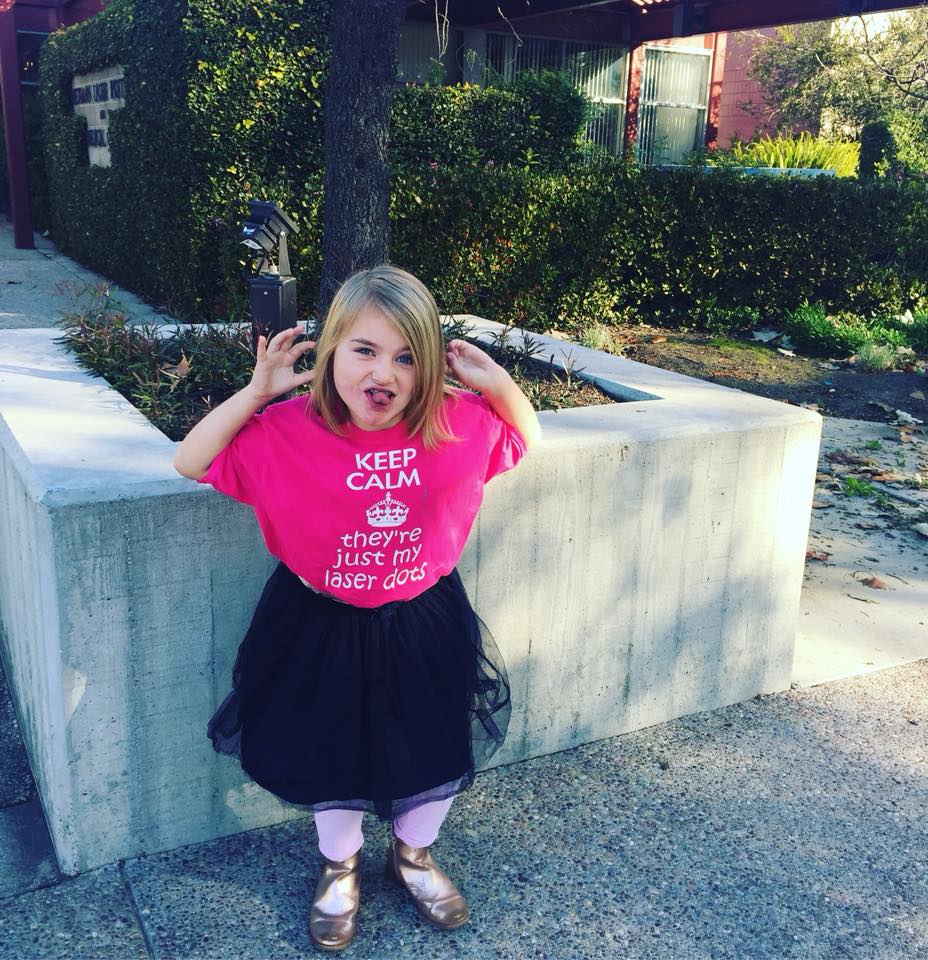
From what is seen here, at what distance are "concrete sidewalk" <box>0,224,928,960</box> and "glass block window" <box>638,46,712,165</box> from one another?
1474 cm

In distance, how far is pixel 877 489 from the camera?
584cm

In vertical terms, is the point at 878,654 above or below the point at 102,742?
below

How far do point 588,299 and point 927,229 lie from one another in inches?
145

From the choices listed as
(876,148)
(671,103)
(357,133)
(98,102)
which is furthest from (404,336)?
(671,103)

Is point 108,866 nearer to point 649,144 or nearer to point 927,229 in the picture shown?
point 927,229

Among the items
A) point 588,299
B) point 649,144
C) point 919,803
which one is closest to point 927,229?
point 588,299

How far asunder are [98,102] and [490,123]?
13.9ft

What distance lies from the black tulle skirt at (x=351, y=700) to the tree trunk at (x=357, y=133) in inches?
78.5

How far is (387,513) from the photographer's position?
7.52 feet

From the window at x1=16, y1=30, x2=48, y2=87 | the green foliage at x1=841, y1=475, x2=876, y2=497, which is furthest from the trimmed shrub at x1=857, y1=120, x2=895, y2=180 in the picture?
the window at x1=16, y1=30, x2=48, y2=87

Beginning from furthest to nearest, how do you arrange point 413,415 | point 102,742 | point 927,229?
point 927,229, point 102,742, point 413,415

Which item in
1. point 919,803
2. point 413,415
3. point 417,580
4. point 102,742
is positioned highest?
point 413,415

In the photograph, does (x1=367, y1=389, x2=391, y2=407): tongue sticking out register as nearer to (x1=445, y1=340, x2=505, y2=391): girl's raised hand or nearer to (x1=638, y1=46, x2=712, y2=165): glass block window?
(x1=445, y1=340, x2=505, y2=391): girl's raised hand

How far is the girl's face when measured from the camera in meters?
2.19
